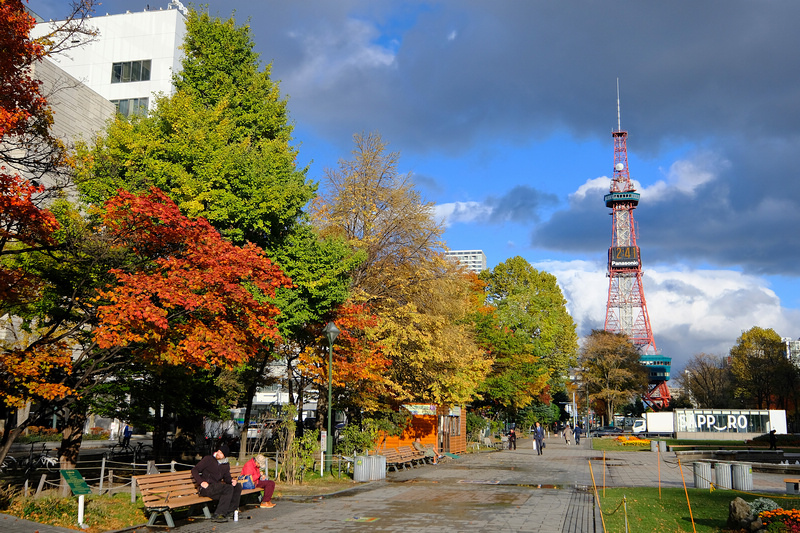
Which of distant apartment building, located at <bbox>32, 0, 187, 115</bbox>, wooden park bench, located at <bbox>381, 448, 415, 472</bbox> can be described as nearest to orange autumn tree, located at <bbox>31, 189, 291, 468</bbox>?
wooden park bench, located at <bbox>381, 448, 415, 472</bbox>

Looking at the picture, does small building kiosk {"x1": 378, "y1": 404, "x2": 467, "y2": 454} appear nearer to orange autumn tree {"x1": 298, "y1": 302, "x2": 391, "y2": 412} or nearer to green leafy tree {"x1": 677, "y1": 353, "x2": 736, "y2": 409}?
orange autumn tree {"x1": 298, "y1": 302, "x2": 391, "y2": 412}

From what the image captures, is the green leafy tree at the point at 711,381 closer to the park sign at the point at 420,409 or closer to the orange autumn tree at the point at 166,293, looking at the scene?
the park sign at the point at 420,409

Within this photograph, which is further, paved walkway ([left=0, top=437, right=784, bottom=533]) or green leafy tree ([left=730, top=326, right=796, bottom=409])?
green leafy tree ([left=730, top=326, right=796, bottom=409])

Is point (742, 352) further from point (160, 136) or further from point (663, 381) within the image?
point (160, 136)

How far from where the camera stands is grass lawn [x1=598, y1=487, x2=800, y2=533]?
12.0 meters

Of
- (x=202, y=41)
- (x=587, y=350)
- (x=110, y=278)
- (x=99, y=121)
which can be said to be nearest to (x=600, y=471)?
(x=110, y=278)

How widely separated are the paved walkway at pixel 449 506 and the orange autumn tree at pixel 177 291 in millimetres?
3337

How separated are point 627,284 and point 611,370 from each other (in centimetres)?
4960

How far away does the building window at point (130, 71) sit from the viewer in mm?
49969

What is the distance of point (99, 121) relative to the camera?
→ 40969mm

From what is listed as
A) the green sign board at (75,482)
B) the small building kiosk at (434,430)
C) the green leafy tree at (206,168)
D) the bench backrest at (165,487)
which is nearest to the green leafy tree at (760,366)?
the small building kiosk at (434,430)

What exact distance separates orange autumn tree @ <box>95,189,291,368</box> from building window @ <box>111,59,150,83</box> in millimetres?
40513

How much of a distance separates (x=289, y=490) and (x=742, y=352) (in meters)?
84.7

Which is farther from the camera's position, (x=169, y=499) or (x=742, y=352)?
(x=742, y=352)
